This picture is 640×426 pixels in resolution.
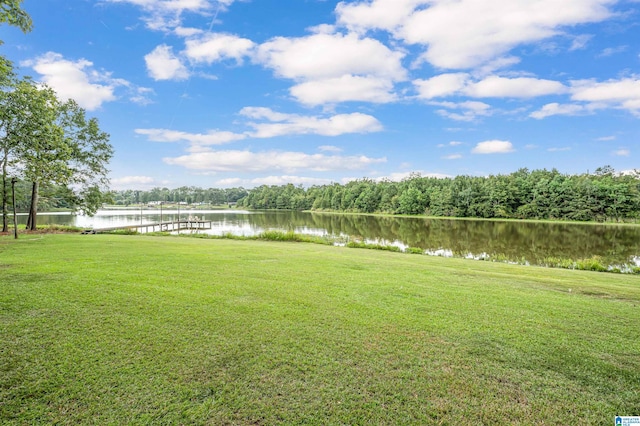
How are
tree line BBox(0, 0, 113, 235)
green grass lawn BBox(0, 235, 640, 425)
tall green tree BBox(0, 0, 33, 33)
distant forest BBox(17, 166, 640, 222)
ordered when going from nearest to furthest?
green grass lawn BBox(0, 235, 640, 425) → tall green tree BBox(0, 0, 33, 33) → tree line BBox(0, 0, 113, 235) → distant forest BBox(17, 166, 640, 222)

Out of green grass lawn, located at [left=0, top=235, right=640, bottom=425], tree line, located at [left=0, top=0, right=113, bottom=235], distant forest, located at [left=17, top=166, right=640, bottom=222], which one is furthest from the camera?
distant forest, located at [left=17, top=166, right=640, bottom=222]

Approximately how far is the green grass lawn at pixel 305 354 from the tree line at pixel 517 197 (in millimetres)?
61214

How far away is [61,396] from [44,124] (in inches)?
601

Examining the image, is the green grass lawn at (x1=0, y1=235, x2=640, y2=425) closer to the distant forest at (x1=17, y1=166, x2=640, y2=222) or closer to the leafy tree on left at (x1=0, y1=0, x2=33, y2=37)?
the leafy tree on left at (x1=0, y1=0, x2=33, y2=37)

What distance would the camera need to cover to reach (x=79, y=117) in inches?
904

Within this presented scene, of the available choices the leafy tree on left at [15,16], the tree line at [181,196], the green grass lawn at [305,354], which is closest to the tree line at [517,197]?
the green grass lawn at [305,354]

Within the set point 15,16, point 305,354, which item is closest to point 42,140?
point 15,16

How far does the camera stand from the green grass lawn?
2613mm

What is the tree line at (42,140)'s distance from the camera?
13031 millimetres

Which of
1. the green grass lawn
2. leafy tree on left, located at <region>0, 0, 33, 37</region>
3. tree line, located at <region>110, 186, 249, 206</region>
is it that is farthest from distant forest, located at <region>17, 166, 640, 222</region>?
tree line, located at <region>110, 186, 249, 206</region>

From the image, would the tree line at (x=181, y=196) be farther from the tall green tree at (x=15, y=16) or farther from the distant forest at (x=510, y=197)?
the tall green tree at (x=15, y=16)

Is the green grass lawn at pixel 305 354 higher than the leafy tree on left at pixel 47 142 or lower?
lower

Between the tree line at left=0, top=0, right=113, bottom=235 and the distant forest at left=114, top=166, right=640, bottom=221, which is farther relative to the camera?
the distant forest at left=114, top=166, right=640, bottom=221

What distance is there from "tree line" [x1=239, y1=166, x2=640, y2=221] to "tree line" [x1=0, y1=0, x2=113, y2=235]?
62.4 metres
